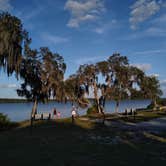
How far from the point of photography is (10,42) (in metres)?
22.7

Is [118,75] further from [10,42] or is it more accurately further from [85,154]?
[85,154]

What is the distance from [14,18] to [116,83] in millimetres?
17725

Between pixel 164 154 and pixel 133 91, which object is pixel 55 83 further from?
pixel 164 154

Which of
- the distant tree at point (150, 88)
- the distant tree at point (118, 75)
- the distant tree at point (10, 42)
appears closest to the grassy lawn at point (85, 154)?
the distant tree at point (10, 42)

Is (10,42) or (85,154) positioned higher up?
(10,42)

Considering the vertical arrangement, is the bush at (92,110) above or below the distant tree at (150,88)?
below

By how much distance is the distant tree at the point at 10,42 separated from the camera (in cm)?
2245

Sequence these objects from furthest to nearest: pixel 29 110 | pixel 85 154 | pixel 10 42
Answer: pixel 29 110 < pixel 10 42 < pixel 85 154

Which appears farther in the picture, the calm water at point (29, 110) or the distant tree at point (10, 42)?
the calm water at point (29, 110)

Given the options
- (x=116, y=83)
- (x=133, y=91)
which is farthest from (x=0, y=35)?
(x=133, y=91)

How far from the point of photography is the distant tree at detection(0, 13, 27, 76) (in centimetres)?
2245

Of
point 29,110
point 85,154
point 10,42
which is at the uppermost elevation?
point 10,42

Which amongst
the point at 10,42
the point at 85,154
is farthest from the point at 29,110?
the point at 85,154

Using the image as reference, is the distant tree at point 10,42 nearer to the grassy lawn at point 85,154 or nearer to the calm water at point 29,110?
the grassy lawn at point 85,154
